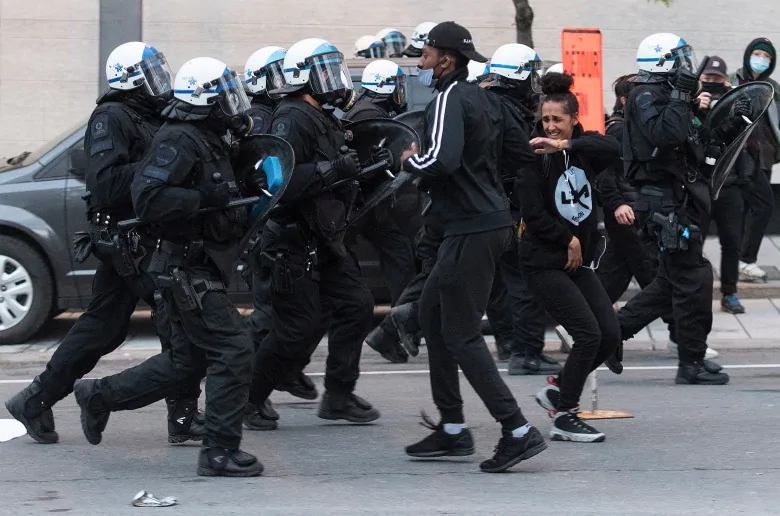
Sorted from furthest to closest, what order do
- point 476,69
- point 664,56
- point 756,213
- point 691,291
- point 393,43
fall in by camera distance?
point 393,43 → point 756,213 → point 476,69 → point 691,291 → point 664,56

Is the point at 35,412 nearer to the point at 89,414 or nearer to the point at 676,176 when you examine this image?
the point at 89,414

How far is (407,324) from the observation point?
925cm

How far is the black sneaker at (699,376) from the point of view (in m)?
8.45

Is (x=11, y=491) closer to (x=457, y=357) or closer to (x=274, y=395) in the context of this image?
(x=457, y=357)

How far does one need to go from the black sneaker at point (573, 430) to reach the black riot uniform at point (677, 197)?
69.6 inches

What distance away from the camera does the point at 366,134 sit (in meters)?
7.18

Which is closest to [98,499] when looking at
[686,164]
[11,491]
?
[11,491]

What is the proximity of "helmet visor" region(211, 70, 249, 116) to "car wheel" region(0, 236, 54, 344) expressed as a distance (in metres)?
4.37

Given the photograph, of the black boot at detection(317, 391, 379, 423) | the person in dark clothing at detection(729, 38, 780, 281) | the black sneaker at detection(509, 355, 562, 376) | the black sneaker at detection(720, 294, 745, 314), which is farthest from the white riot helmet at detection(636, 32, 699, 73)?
the black sneaker at detection(720, 294, 745, 314)

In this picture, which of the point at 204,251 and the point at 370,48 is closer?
the point at 204,251

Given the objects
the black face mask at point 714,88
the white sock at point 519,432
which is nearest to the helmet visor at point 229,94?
the white sock at point 519,432

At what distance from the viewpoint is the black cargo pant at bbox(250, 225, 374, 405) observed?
6.91 metres

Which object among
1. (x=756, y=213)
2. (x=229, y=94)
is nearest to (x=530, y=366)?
(x=229, y=94)

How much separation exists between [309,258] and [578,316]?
1349 millimetres
